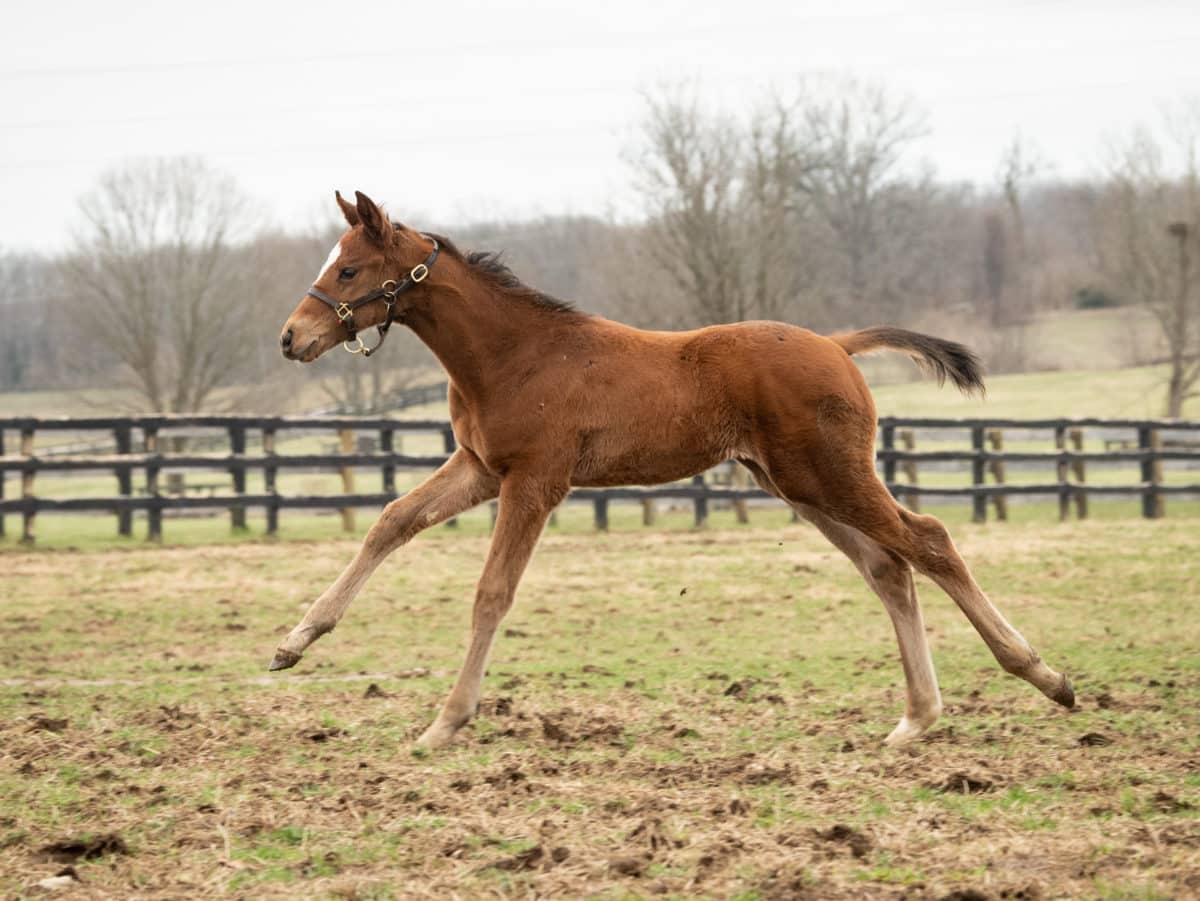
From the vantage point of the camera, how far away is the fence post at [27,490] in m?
16.2

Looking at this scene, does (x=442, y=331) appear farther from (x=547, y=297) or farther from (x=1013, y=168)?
(x=1013, y=168)

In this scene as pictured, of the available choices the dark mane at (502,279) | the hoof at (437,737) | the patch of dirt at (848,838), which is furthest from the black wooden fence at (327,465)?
the patch of dirt at (848,838)

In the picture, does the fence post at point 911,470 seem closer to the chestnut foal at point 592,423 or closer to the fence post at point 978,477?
the fence post at point 978,477

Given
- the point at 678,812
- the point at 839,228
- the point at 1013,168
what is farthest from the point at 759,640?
the point at 1013,168

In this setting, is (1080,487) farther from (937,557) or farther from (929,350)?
(937,557)

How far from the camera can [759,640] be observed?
8984mm

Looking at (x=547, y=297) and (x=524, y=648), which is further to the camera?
(x=524, y=648)

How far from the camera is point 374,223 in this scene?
5.71 meters

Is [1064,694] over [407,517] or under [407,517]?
under

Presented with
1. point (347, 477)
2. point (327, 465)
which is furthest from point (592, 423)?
point (347, 477)

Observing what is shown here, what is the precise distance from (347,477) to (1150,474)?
11.9 metres

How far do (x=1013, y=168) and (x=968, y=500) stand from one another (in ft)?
150

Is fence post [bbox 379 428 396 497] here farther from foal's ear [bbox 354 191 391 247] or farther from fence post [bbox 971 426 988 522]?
foal's ear [bbox 354 191 391 247]

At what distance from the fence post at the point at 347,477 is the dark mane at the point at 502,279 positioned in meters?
11.7
